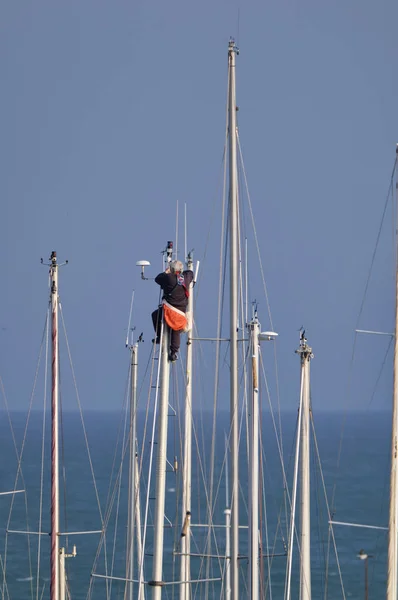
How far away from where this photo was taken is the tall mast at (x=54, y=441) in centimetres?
2470

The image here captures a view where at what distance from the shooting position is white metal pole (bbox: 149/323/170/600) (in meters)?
21.4

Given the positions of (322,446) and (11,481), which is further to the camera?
(322,446)

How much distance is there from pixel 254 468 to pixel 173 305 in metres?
4.98

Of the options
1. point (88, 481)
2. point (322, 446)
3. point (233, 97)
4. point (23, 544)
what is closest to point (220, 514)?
point (23, 544)

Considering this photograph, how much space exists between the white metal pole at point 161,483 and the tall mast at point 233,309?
59.2 inches

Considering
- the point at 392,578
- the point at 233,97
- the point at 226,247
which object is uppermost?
the point at 233,97

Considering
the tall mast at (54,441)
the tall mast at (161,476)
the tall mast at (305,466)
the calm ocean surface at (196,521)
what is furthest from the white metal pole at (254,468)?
the tall mast at (161,476)

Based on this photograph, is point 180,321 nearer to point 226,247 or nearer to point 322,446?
point 226,247

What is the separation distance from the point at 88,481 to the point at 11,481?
744 centimetres

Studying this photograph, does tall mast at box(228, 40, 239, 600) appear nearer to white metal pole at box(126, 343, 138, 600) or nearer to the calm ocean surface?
the calm ocean surface

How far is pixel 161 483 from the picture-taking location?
71.1 feet

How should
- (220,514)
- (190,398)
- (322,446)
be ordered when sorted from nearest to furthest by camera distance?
(190,398) < (220,514) < (322,446)

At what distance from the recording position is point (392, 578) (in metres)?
26.1

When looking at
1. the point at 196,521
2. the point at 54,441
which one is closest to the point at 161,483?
the point at 54,441
